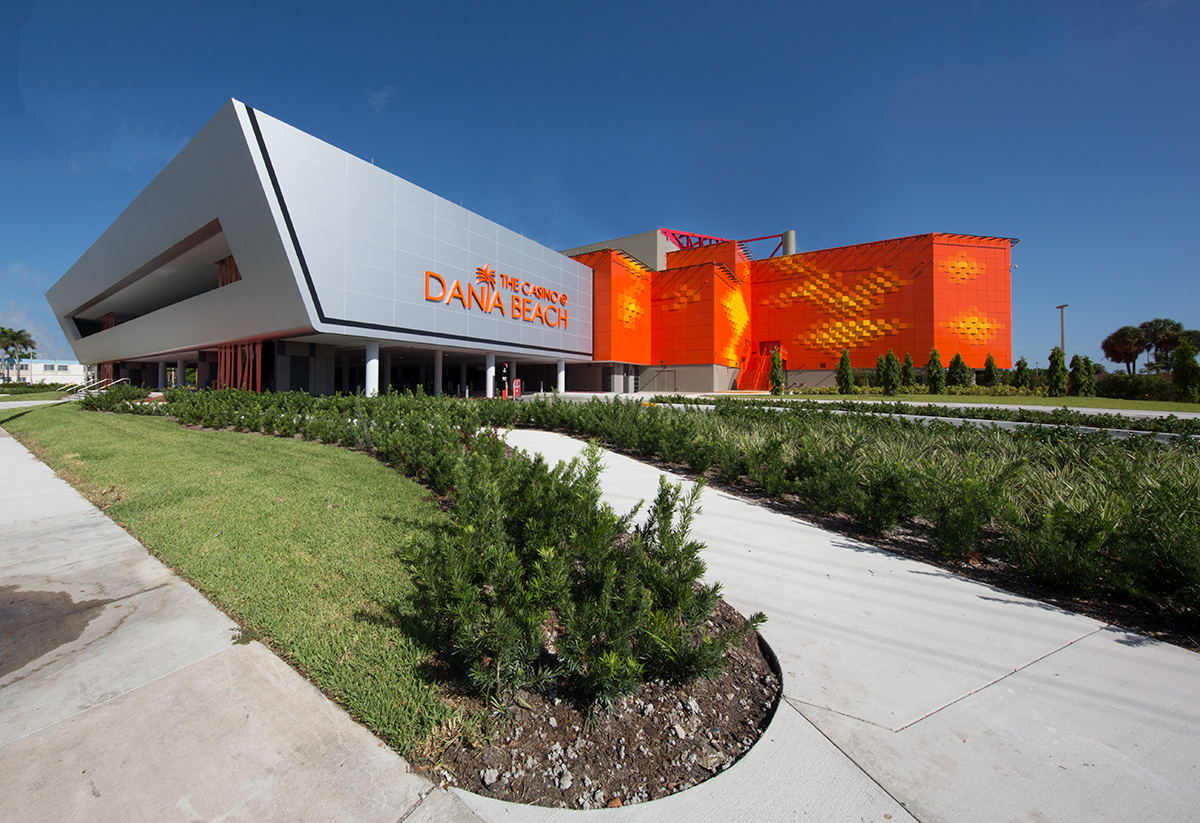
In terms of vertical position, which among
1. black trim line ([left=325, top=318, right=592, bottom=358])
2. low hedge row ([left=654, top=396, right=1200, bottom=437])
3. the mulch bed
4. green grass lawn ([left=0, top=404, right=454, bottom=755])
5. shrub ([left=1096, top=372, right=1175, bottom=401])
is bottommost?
the mulch bed

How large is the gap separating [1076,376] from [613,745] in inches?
1488

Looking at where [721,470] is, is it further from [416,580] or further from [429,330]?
[429,330]

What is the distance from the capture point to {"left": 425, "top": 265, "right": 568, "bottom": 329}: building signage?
78.9ft

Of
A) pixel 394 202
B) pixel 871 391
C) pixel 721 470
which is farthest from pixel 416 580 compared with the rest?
pixel 871 391

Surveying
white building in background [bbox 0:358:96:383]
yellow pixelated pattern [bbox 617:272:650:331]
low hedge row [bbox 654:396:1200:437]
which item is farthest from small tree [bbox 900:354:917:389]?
white building in background [bbox 0:358:96:383]

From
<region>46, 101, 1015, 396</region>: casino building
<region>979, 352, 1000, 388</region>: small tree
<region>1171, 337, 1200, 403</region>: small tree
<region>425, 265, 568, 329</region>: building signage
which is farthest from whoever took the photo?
<region>979, 352, 1000, 388</region>: small tree

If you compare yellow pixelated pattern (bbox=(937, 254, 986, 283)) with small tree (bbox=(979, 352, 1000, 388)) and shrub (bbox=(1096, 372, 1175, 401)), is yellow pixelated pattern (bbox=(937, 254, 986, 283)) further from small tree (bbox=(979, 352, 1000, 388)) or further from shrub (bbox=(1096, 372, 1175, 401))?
shrub (bbox=(1096, 372, 1175, 401))

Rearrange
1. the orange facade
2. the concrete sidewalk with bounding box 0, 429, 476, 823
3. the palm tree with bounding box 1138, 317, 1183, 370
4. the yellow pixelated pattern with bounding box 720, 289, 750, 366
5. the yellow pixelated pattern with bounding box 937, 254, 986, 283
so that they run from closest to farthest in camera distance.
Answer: the concrete sidewalk with bounding box 0, 429, 476, 823, the yellow pixelated pattern with bounding box 937, 254, 986, 283, the orange facade, the yellow pixelated pattern with bounding box 720, 289, 750, 366, the palm tree with bounding box 1138, 317, 1183, 370

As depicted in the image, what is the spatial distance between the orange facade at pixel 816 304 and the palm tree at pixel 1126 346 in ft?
135

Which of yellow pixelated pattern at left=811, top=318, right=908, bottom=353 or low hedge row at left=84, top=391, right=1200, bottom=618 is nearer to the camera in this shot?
low hedge row at left=84, top=391, right=1200, bottom=618

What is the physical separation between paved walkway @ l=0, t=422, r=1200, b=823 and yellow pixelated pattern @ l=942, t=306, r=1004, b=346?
41693mm

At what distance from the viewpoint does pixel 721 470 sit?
7023mm

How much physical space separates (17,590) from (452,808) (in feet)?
13.3

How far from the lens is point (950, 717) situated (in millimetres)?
2234
